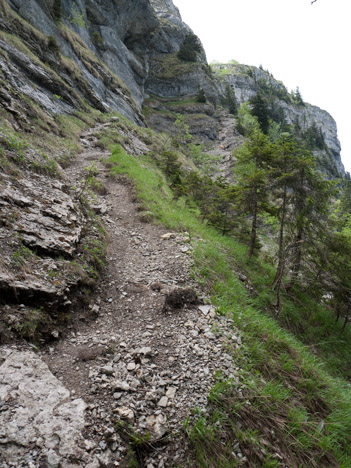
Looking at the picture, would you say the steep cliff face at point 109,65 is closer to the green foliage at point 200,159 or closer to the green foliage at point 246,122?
the green foliage at point 246,122

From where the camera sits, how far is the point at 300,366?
14.5ft

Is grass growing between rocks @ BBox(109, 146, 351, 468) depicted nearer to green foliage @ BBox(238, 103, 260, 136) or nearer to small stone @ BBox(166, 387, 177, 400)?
small stone @ BBox(166, 387, 177, 400)

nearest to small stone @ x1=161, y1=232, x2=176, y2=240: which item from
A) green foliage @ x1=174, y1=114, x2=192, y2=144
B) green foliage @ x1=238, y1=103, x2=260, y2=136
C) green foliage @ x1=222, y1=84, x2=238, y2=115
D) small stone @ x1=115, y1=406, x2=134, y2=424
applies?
small stone @ x1=115, y1=406, x2=134, y2=424

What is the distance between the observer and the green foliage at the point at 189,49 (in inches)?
2628

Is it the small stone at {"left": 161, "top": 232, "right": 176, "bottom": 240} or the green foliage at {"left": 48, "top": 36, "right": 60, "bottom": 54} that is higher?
the green foliage at {"left": 48, "top": 36, "right": 60, "bottom": 54}

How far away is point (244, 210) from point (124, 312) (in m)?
8.21

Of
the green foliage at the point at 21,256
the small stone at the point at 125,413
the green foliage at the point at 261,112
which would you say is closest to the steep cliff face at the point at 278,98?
the green foliage at the point at 261,112

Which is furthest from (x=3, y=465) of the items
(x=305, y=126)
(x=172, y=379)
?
(x=305, y=126)

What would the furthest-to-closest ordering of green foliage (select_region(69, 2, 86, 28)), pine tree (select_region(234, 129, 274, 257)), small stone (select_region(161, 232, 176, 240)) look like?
green foliage (select_region(69, 2, 86, 28)) < pine tree (select_region(234, 129, 274, 257)) < small stone (select_region(161, 232, 176, 240))

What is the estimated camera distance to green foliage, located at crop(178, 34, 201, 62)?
219 feet

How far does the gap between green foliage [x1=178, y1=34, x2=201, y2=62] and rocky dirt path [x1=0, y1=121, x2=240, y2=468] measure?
80.4m

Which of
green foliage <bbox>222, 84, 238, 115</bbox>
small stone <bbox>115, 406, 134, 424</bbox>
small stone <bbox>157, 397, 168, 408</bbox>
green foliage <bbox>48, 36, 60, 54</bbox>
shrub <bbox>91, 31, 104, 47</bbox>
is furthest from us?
green foliage <bbox>222, 84, 238, 115</bbox>

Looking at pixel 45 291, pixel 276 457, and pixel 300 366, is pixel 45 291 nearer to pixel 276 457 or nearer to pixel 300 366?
pixel 276 457

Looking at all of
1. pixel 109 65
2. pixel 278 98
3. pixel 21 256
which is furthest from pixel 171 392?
pixel 278 98
